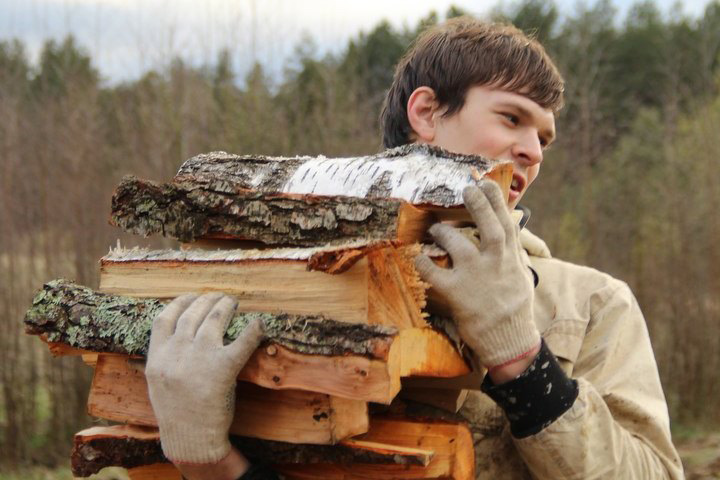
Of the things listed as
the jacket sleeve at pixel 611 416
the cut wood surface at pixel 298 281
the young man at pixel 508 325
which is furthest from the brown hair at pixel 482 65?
the cut wood surface at pixel 298 281

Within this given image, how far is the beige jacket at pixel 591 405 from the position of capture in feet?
5.28

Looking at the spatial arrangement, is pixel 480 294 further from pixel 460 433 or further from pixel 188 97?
pixel 188 97

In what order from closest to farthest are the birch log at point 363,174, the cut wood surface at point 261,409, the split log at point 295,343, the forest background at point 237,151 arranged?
1. the split log at point 295,343
2. the cut wood surface at point 261,409
3. the birch log at point 363,174
4. the forest background at point 237,151

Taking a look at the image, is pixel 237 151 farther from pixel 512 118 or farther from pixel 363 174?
pixel 363 174

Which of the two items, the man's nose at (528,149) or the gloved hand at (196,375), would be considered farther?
the man's nose at (528,149)

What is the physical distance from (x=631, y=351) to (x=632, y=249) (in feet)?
23.8

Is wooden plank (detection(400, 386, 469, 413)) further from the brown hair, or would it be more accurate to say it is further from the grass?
the grass

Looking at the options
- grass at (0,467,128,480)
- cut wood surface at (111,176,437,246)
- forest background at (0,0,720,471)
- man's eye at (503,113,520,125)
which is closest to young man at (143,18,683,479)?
man's eye at (503,113,520,125)

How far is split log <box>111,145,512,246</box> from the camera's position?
1450 mm

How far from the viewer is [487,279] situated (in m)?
1.45

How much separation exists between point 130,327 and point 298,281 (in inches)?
13.8

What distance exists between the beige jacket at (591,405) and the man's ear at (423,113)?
0.39 m

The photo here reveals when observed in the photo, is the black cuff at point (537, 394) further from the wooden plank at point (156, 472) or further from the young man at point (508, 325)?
the wooden plank at point (156, 472)

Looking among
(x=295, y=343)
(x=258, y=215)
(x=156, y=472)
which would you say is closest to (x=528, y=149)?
(x=258, y=215)
